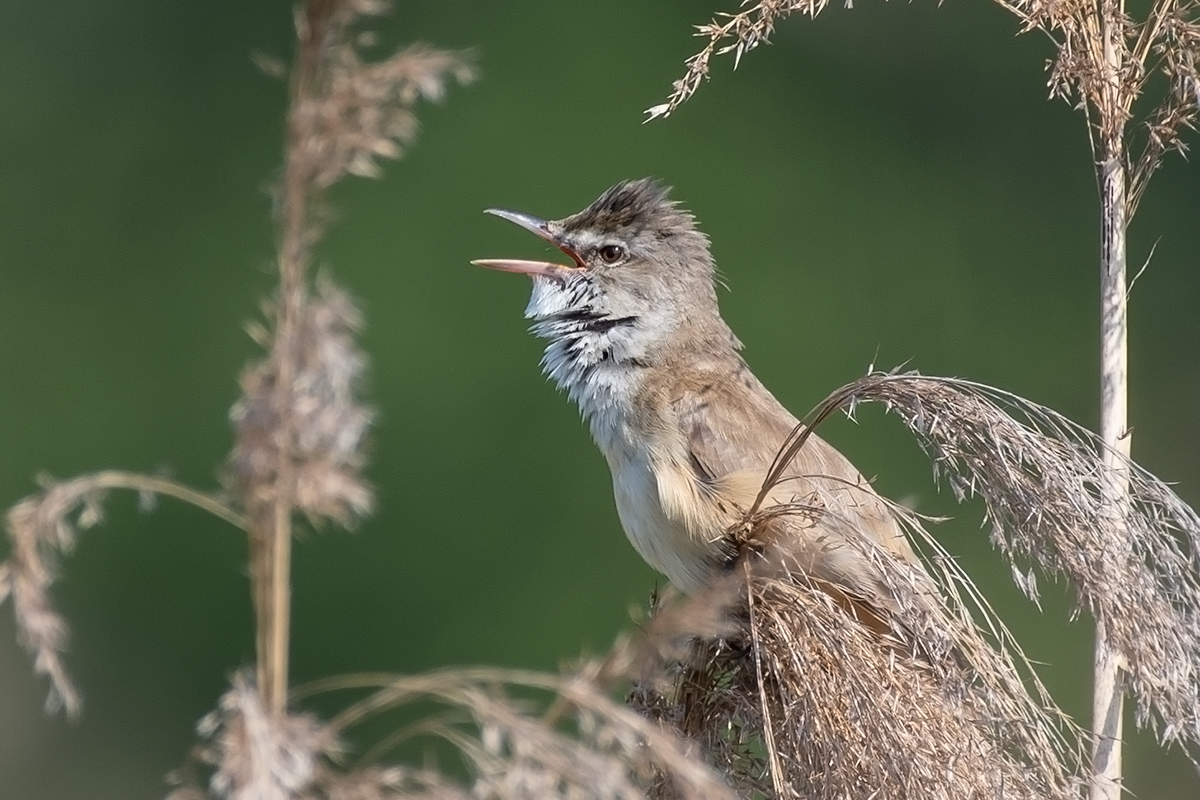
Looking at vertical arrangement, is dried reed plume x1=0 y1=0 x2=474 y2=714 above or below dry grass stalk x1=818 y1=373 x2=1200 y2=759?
above

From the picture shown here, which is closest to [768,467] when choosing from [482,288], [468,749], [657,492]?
[657,492]

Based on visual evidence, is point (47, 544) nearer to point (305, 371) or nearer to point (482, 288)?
point (305, 371)

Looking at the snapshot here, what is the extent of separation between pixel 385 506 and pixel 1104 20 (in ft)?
21.7

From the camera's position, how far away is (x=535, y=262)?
4277mm

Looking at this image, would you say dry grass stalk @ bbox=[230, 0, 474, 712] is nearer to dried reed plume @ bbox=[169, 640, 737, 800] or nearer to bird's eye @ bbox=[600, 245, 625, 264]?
dried reed plume @ bbox=[169, 640, 737, 800]

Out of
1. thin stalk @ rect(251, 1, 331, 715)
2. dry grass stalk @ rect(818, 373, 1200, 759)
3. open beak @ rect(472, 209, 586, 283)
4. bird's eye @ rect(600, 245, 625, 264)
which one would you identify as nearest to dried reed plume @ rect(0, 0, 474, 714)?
thin stalk @ rect(251, 1, 331, 715)

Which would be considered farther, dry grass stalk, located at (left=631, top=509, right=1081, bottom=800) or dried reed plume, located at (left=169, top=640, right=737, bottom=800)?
dry grass stalk, located at (left=631, top=509, right=1081, bottom=800)

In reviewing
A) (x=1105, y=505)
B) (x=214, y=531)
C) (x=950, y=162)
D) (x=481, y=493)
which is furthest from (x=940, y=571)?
(x=950, y=162)

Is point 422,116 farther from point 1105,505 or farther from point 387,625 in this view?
point 1105,505

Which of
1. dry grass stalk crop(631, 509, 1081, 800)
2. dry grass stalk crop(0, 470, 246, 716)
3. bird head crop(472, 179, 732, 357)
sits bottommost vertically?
dry grass stalk crop(631, 509, 1081, 800)

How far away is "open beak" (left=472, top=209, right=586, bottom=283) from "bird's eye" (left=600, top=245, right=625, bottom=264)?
0.06 meters

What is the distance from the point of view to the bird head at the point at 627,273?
13.7 ft

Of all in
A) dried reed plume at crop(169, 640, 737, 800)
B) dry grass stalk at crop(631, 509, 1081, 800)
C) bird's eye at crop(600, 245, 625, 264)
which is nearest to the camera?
dried reed plume at crop(169, 640, 737, 800)

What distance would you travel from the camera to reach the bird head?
13.7 ft
